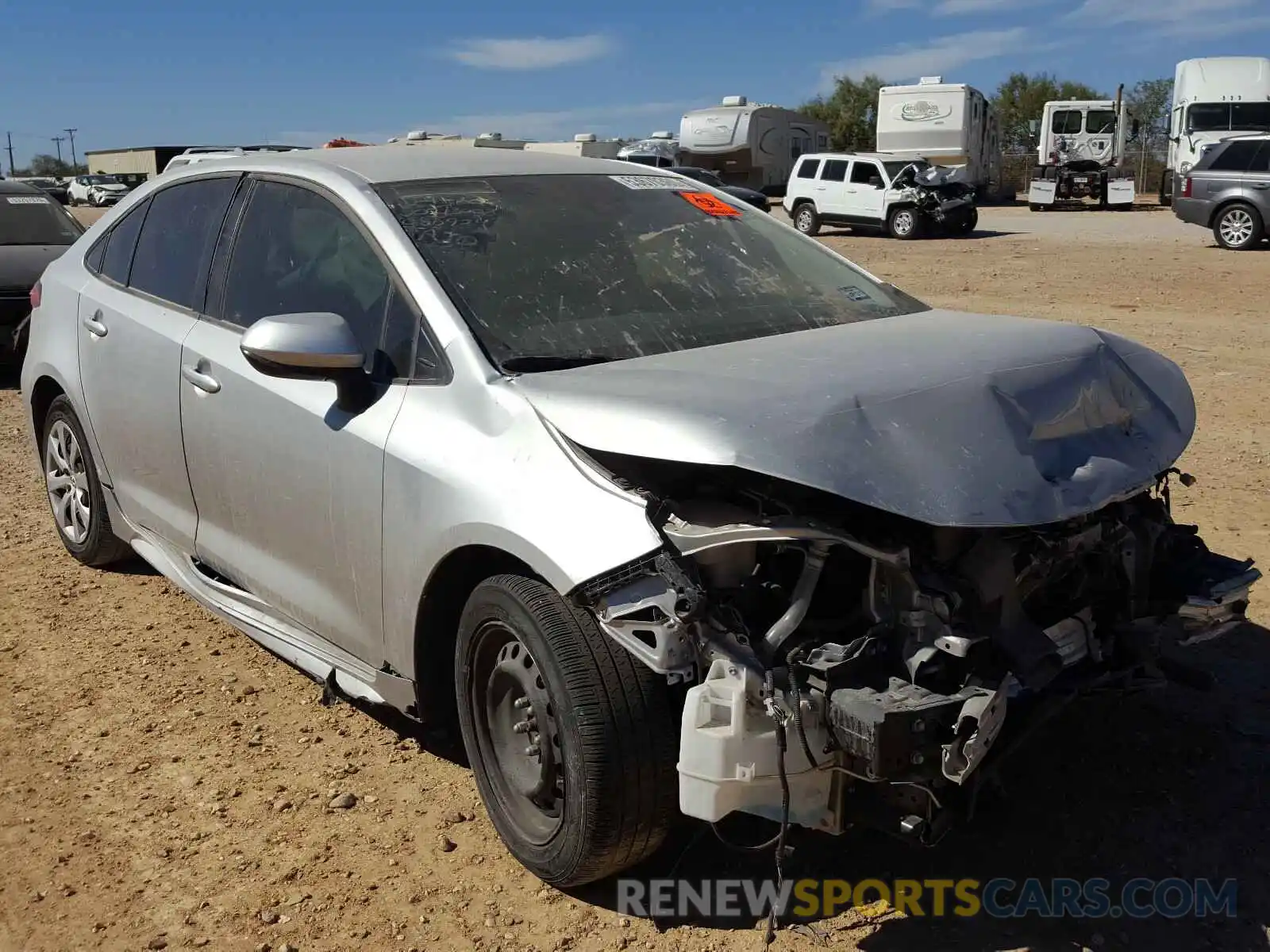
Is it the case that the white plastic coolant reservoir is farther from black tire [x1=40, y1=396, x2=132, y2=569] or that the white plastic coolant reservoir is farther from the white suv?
the white suv

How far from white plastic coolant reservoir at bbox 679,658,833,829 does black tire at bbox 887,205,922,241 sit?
23519 mm

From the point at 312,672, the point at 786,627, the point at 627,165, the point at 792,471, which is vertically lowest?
the point at 312,672

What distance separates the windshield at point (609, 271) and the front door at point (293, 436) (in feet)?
0.87

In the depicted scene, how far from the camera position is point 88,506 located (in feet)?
17.3

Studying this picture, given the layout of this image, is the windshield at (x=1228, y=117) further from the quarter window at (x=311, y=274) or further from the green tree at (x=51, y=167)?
the green tree at (x=51, y=167)

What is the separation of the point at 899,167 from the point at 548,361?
2408cm

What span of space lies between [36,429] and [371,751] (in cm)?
279

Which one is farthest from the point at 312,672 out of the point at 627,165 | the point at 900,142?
the point at 900,142

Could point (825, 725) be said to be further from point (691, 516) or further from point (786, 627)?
point (691, 516)

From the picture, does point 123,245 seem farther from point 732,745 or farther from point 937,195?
point 937,195

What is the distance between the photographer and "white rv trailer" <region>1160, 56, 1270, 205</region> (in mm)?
27469

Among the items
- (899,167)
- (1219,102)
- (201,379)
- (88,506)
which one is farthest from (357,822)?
(1219,102)

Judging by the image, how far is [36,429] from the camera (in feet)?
18.3

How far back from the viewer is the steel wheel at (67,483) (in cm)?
528
